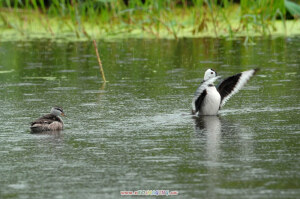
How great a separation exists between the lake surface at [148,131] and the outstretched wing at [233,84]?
0.25 metres

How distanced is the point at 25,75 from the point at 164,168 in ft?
27.4

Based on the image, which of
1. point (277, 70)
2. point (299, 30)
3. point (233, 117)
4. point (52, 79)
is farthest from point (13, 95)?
point (299, 30)

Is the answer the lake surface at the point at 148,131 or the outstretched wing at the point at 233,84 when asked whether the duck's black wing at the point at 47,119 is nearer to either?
the lake surface at the point at 148,131

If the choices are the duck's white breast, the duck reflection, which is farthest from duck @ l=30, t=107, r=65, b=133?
the duck's white breast

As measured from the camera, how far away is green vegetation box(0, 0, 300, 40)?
64.6ft

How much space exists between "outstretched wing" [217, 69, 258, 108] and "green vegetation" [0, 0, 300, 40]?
27.1 ft

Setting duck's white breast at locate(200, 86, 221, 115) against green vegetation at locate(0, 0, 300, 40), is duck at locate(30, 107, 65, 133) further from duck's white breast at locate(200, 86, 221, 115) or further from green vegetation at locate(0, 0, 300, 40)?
green vegetation at locate(0, 0, 300, 40)

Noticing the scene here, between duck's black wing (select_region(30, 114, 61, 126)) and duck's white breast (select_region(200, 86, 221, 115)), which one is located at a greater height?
duck's black wing (select_region(30, 114, 61, 126))

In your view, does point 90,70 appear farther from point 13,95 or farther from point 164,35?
point 164,35

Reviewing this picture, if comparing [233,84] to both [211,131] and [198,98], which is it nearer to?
[198,98]

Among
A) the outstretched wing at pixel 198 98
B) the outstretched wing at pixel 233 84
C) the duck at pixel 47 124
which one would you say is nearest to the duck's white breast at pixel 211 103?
the outstretched wing at pixel 198 98

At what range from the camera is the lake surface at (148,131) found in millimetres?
6254

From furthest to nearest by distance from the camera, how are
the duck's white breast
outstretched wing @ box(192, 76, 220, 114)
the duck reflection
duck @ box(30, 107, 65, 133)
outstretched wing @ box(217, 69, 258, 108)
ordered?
1. outstretched wing @ box(217, 69, 258, 108)
2. the duck's white breast
3. outstretched wing @ box(192, 76, 220, 114)
4. duck @ box(30, 107, 65, 133)
5. the duck reflection

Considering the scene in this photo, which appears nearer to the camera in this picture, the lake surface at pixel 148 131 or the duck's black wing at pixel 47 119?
the lake surface at pixel 148 131
